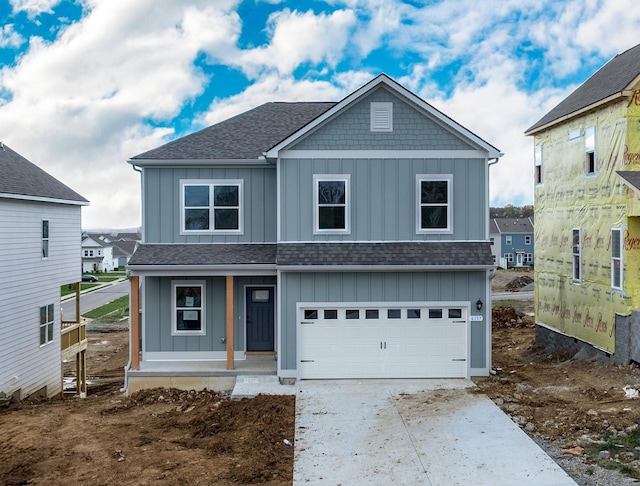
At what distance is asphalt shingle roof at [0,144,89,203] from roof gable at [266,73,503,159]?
8.20m

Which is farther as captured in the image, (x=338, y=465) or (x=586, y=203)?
(x=586, y=203)

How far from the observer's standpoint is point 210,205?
16.3m

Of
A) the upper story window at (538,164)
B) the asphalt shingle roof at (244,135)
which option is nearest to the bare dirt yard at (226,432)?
the asphalt shingle roof at (244,135)

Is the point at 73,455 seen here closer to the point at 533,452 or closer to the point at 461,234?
the point at 533,452

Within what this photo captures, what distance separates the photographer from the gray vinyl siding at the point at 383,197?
49.7 ft

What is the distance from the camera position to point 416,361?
15.2m

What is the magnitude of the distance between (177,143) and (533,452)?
12.0 meters

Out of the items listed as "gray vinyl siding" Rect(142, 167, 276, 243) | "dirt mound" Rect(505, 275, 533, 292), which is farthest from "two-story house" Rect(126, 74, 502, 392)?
"dirt mound" Rect(505, 275, 533, 292)

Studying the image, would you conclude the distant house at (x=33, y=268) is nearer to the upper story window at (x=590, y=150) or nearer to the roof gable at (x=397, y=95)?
the roof gable at (x=397, y=95)

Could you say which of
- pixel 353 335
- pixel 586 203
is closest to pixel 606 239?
pixel 586 203

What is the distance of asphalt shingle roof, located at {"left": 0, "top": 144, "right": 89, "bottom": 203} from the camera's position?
692 inches

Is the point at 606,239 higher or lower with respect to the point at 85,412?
higher

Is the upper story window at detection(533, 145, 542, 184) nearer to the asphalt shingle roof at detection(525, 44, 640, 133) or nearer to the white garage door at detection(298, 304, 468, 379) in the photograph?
the asphalt shingle roof at detection(525, 44, 640, 133)

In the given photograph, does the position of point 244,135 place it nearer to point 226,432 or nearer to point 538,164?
point 226,432
